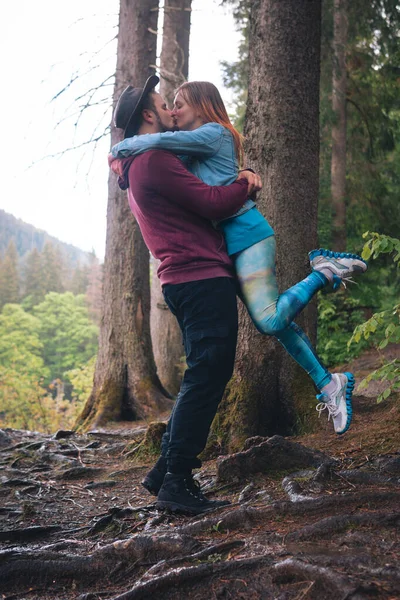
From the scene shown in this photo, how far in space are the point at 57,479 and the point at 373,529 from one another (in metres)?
3.56

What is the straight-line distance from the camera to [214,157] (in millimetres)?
3762

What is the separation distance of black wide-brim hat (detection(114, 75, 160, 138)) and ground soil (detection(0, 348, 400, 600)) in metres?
2.28

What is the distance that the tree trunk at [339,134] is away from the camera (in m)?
15.6

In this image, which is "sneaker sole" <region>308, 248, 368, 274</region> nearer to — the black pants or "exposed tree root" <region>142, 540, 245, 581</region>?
the black pants

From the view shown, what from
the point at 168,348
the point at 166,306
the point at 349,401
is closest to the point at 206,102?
the point at 349,401

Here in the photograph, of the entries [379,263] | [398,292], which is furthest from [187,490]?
[398,292]

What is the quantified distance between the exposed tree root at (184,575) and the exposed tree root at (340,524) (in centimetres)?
30

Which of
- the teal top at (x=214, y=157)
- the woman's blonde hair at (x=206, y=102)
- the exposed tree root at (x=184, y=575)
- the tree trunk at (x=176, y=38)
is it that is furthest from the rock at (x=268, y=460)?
the tree trunk at (x=176, y=38)

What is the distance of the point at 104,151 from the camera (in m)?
11.5

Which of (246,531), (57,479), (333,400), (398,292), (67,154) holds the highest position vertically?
(67,154)

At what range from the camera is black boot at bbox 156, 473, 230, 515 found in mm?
3574

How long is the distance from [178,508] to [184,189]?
6.04ft

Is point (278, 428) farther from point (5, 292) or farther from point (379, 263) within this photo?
point (5, 292)

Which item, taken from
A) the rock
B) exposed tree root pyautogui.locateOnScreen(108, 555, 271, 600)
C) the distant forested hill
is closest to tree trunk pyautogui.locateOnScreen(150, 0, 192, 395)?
the rock
